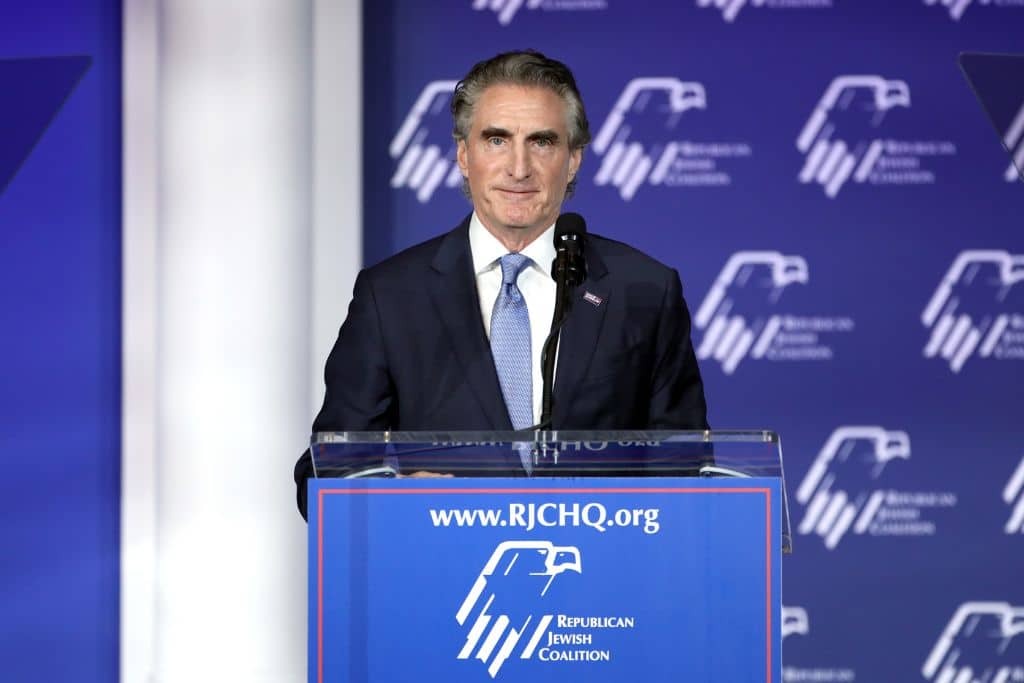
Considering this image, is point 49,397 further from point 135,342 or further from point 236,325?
point 236,325

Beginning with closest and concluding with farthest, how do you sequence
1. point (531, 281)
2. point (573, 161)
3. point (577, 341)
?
point (577, 341)
point (531, 281)
point (573, 161)

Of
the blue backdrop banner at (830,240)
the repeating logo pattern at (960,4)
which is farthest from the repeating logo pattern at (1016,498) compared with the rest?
the repeating logo pattern at (960,4)

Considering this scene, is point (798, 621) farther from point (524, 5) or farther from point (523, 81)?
point (523, 81)

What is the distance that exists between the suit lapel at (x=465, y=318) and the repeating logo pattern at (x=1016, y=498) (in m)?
2.45

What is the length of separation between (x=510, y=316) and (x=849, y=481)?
2197mm

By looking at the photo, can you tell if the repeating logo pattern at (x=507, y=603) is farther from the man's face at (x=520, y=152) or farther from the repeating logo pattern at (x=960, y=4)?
the repeating logo pattern at (x=960, y=4)

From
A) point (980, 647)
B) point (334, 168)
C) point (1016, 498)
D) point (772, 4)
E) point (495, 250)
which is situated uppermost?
point (772, 4)

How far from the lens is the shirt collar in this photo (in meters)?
2.15

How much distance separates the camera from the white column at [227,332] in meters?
3.77

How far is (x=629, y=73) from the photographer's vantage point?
398cm

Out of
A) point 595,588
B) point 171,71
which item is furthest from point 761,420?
point 595,588

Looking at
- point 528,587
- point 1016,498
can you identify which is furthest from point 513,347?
point 1016,498

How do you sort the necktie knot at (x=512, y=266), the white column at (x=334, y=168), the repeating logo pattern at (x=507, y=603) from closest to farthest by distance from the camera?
the repeating logo pattern at (x=507, y=603)
the necktie knot at (x=512, y=266)
the white column at (x=334, y=168)

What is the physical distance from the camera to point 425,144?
397 centimetres
